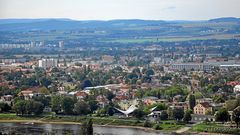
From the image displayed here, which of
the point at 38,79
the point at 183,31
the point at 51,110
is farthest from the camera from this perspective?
the point at 183,31

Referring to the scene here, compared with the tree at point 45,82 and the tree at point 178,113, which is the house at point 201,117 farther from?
the tree at point 45,82

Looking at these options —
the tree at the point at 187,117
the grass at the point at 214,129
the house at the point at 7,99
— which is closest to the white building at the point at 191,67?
the house at the point at 7,99

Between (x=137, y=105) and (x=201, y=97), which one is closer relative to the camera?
(x=137, y=105)

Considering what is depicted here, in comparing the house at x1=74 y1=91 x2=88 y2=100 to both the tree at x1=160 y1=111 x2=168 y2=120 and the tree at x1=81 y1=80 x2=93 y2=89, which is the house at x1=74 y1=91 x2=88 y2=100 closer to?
the tree at x1=81 y1=80 x2=93 y2=89

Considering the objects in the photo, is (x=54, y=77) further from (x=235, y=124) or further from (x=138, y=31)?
(x=138, y=31)

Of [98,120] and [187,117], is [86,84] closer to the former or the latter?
[98,120]

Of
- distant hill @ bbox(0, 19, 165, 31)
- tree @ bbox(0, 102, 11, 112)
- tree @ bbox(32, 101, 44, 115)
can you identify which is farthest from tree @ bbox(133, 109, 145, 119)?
distant hill @ bbox(0, 19, 165, 31)

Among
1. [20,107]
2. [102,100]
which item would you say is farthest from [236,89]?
[20,107]

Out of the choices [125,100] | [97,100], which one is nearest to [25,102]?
[97,100]
